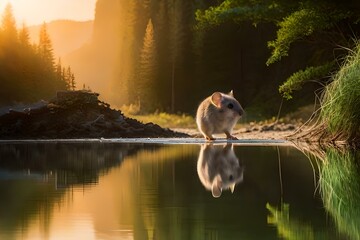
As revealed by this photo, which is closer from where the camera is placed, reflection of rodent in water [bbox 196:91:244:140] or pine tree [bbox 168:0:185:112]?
reflection of rodent in water [bbox 196:91:244:140]

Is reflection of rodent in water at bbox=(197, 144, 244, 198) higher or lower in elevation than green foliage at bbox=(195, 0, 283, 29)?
lower

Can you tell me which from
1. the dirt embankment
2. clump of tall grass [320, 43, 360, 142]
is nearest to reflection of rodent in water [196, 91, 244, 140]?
clump of tall grass [320, 43, 360, 142]

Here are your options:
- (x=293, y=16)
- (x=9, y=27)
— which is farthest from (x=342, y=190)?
(x=9, y=27)

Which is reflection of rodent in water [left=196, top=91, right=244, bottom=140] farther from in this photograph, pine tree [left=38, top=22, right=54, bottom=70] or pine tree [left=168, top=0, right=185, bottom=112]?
pine tree [left=38, top=22, right=54, bottom=70]

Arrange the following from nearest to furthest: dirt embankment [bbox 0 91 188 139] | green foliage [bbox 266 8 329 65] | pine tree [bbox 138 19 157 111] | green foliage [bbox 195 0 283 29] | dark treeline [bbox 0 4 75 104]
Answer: green foliage [bbox 266 8 329 65], green foliage [bbox 195 0 283 29], dirt embankment [bbox 0 91 188 139], pine tree [bbox 138 19 157 111], dark treeline [bbox 0 4 75 104]

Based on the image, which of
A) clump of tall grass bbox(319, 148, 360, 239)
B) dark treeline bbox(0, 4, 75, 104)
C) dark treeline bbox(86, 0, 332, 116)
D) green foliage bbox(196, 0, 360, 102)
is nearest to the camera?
clump of tall grass bbox(319, 148, 360, 239)

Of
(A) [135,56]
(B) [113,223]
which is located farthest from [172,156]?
(A) [135,56]

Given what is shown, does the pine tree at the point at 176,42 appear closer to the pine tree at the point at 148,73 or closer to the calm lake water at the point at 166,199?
the pine tree at the point at 148,73

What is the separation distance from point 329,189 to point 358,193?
485mm

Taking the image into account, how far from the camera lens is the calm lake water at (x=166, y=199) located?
4691 mm

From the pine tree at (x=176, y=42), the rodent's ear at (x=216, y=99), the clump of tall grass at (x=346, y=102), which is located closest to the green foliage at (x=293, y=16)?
the rodent's ear at (x=216, y=99)

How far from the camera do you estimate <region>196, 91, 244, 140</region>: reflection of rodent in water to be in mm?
16734

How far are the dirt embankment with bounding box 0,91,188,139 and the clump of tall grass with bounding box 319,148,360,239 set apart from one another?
10.7 m

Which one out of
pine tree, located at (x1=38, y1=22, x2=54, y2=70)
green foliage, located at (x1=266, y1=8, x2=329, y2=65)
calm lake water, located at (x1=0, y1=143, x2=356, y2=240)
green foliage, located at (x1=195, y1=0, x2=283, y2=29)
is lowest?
calm lake water, located at (x1=0, y1=143, x2=356, y2=240)
